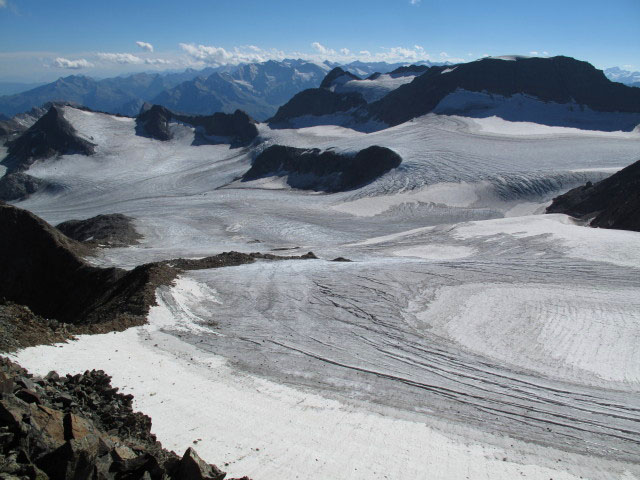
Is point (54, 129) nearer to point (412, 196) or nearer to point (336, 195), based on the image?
point (336, 195)

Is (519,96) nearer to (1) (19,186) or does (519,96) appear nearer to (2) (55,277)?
(2) (55,277)

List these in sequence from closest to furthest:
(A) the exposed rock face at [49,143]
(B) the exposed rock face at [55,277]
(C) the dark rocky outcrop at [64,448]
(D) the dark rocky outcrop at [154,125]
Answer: (C) the dark rocky outcrop at [64,448] → (B) the exposed rock face at [55,277] → (A) the exposed rock face at [49,143] → (D) the dark rocky outcrop at [154,125]

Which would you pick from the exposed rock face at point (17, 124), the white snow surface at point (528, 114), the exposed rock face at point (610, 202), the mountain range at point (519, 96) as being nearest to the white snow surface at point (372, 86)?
the mountain range at point (519, 96)

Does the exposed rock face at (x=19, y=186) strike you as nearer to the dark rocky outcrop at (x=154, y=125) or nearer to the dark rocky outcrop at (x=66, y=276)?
the dark rocky outcrop at (x=154, y=125)

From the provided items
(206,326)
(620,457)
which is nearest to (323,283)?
(206,326)

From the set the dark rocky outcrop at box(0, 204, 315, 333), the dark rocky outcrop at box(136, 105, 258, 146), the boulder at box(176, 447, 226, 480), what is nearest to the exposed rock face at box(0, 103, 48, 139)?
the dark rocky outcrop at box(136, 105, 258, 146)

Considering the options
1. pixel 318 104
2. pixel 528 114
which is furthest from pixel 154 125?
pixel 528 114
